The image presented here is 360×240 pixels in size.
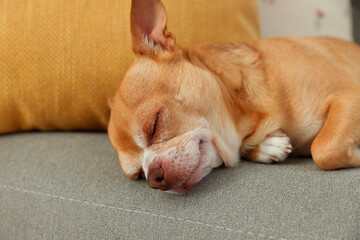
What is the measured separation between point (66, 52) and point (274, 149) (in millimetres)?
1201

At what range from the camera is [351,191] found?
3.94ft

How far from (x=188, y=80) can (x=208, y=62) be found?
260 millimetres

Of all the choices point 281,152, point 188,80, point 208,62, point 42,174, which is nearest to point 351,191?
point 281,152

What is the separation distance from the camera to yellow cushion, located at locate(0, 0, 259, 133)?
6.59ft

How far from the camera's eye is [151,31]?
5.87ft

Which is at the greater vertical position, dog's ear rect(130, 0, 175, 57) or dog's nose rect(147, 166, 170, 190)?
dog's ear rect(130, 0, 175, 57)

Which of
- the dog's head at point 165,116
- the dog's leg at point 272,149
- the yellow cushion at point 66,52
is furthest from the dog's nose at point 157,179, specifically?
the yellow cushion at point 66,52

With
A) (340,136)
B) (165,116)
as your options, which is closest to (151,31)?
(165,116)

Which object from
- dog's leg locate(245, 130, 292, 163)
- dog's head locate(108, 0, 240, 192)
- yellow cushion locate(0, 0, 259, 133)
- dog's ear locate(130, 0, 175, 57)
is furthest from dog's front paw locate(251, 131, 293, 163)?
yellow cushion locate(0, 0, 259, 133)

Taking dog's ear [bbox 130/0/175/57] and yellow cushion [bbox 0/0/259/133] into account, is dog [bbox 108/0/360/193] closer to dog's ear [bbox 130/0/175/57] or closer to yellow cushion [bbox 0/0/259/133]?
dog's ear [bbox 130/0/175/57]

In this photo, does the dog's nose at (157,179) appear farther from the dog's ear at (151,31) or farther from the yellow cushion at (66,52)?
the yellow cushion at (66,52)

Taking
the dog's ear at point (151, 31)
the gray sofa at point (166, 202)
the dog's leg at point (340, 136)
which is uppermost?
the dog's ear at point (151, 31)

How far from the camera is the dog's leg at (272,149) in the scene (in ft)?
5.38

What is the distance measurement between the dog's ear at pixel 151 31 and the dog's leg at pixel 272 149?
603mm
